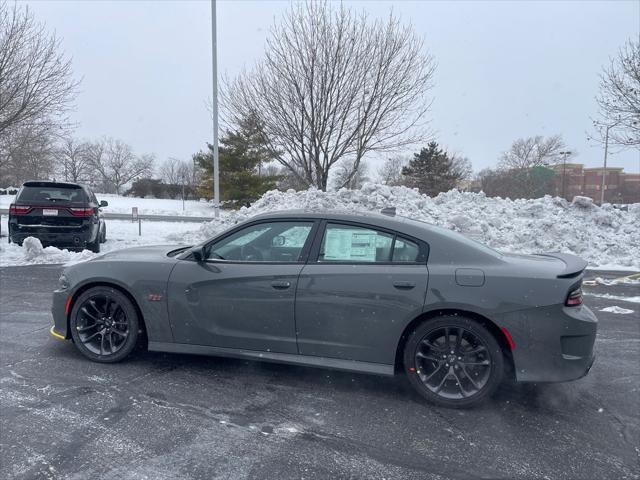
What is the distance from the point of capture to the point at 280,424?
3.26 m

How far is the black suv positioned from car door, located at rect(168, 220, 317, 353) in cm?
779

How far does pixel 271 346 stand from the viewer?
153 inches

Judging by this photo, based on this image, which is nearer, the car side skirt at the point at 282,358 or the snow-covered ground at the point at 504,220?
the car side skirt at the point at 282,358

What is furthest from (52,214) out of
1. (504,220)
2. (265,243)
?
(504,220)

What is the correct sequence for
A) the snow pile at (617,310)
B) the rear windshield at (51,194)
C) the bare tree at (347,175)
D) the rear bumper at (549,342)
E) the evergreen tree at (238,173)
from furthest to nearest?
1. the evergreen tree at (238,173)
2. the bare tree at (347,175)
3. the rear windshield at (51,194)
4. the snow pile at (617,310)
5. the rear bumper at (549,342)

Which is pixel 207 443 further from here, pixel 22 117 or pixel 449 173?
pixel 449 173

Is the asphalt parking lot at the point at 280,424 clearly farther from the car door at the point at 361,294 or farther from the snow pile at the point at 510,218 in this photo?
the snow pile at the point at 510,218

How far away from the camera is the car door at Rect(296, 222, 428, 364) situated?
363 centimetres

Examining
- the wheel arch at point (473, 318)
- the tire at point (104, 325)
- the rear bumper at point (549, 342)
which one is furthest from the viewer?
the tire at point (104, 325)

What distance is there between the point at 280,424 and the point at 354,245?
1.49 m

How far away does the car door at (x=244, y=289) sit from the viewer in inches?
151

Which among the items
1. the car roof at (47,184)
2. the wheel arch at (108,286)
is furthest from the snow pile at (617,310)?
the car roof at (47,184)

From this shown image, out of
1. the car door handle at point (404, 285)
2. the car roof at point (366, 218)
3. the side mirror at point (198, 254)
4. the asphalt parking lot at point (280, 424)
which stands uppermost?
the car roof at point (366, 218)

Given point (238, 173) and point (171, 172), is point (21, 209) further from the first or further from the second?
point (171, 172)
